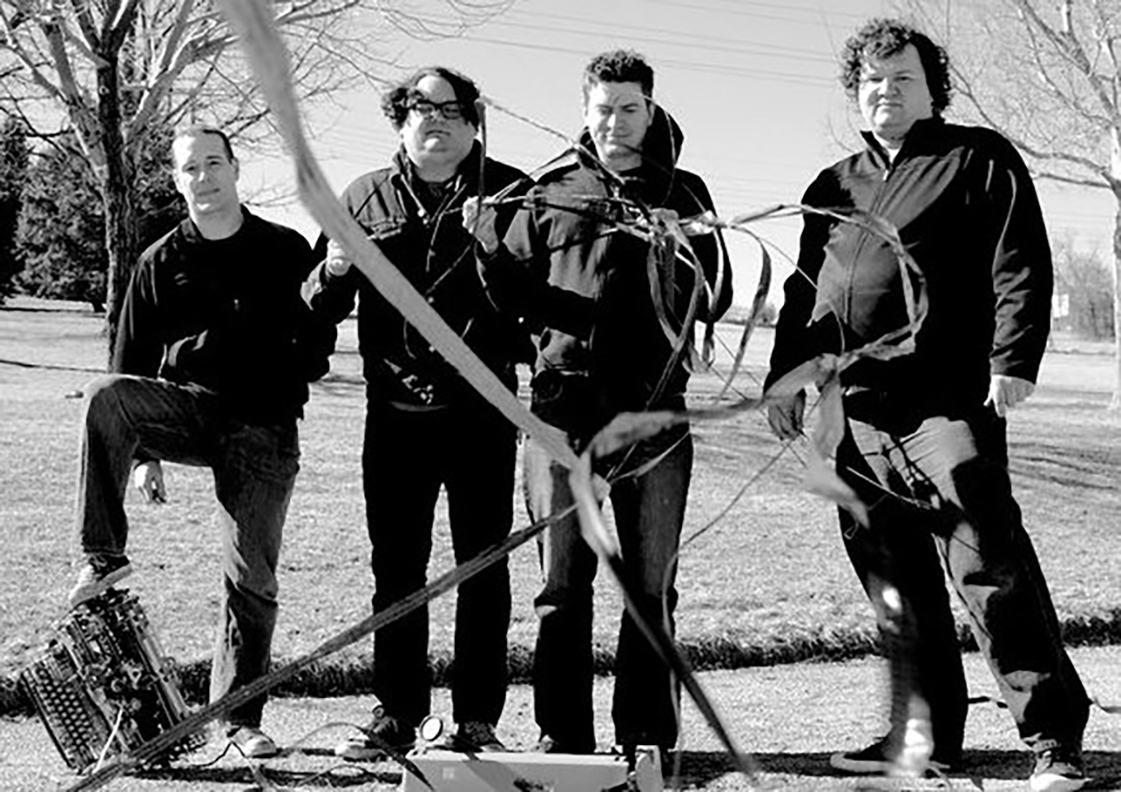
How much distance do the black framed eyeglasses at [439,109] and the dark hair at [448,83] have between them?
1cm

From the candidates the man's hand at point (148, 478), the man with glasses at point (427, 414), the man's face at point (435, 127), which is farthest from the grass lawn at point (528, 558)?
the man's face at point (435, 127)

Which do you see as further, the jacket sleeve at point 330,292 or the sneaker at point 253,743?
the sneaker at point 253,743

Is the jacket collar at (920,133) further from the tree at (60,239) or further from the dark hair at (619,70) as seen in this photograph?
the tree at (60,239)

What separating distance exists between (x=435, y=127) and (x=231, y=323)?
787 millimetres

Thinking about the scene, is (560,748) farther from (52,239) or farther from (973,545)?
(52,239)

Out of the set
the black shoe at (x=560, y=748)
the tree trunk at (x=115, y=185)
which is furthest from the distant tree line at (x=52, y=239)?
the black shoe at (x=560, y=748)

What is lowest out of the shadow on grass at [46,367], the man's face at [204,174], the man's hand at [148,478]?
the shadow on grass at [46,367]

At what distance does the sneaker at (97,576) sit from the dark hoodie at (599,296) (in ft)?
3.95

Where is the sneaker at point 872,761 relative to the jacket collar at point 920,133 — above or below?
below

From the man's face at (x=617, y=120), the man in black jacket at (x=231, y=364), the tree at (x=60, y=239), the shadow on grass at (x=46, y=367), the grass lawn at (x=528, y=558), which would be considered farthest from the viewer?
the tree at (x=60, y=239)

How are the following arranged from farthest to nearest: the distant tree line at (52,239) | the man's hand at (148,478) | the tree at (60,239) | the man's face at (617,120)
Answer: the tree at (60,239) < the distant tree line at (52,239) < the man's hand at (148,478) < the man's face at (617,120)

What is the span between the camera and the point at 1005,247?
387cm

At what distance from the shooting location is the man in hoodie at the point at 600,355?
12.7 feet

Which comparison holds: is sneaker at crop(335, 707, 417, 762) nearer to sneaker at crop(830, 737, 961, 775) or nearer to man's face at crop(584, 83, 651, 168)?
sneaker at crop(830, 737, 961, 775)
